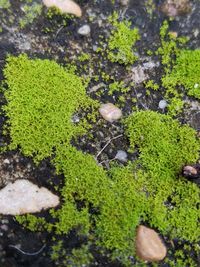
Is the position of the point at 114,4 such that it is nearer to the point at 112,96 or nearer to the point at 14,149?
the point at 112,96

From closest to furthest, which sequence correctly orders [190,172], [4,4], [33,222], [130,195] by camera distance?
[33,222] → [130,195] → [190,172] → [4,4]

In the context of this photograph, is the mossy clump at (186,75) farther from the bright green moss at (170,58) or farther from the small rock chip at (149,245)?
the small rock chip at (149,245)

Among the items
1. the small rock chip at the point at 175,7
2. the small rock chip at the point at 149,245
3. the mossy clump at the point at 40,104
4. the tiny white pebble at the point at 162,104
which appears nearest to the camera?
the small rock chip at the point at 149,245

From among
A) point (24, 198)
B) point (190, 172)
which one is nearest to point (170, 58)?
point (190, 172)

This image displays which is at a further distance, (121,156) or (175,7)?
(175,7)

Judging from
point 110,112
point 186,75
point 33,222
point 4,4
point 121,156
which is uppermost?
point 186,75

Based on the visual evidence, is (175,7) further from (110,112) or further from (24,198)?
(24,198)

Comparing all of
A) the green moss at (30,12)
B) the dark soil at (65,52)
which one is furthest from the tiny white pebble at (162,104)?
the green moss at (30,12)
